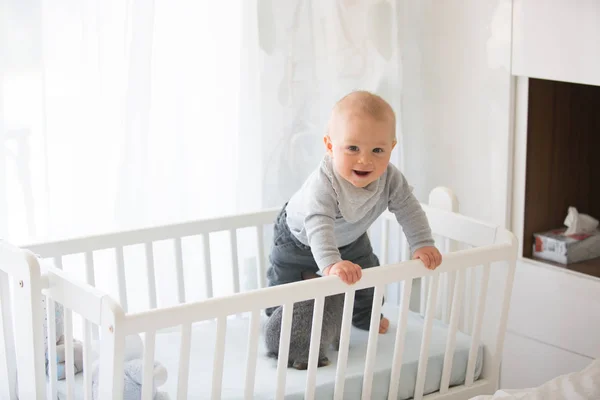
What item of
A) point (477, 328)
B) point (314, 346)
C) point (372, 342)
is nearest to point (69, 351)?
point (314, 346)

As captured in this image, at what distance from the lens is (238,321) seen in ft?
6.86

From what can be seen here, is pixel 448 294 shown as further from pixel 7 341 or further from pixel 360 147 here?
pixel 7 341

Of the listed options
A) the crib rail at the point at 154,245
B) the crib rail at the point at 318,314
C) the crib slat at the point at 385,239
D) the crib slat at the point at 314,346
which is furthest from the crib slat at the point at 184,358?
the crib slat at the point at 385,239

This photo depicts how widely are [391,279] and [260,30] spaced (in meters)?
0.82

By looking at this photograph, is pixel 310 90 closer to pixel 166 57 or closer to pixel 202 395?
pixel 166 57

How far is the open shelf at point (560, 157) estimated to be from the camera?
7.27 ft

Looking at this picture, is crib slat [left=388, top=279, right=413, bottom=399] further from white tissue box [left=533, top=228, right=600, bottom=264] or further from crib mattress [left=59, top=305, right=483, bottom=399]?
white tissue box [left=533, top=228, right=600, bottom=264]

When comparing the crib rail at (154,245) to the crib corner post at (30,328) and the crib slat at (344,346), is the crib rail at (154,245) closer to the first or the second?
the crib corner post at (30,328)

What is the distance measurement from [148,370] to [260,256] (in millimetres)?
765

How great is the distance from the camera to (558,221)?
2336mm

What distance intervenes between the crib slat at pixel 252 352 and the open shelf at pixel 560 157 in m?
0.97

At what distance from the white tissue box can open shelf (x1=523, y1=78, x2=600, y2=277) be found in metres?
0.02

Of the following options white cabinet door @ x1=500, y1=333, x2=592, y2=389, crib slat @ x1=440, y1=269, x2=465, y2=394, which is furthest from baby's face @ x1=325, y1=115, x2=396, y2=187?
white cabinet door @ x1=500, y1=333, x2=592, y2=389

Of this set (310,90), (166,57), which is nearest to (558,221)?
(310,90)
